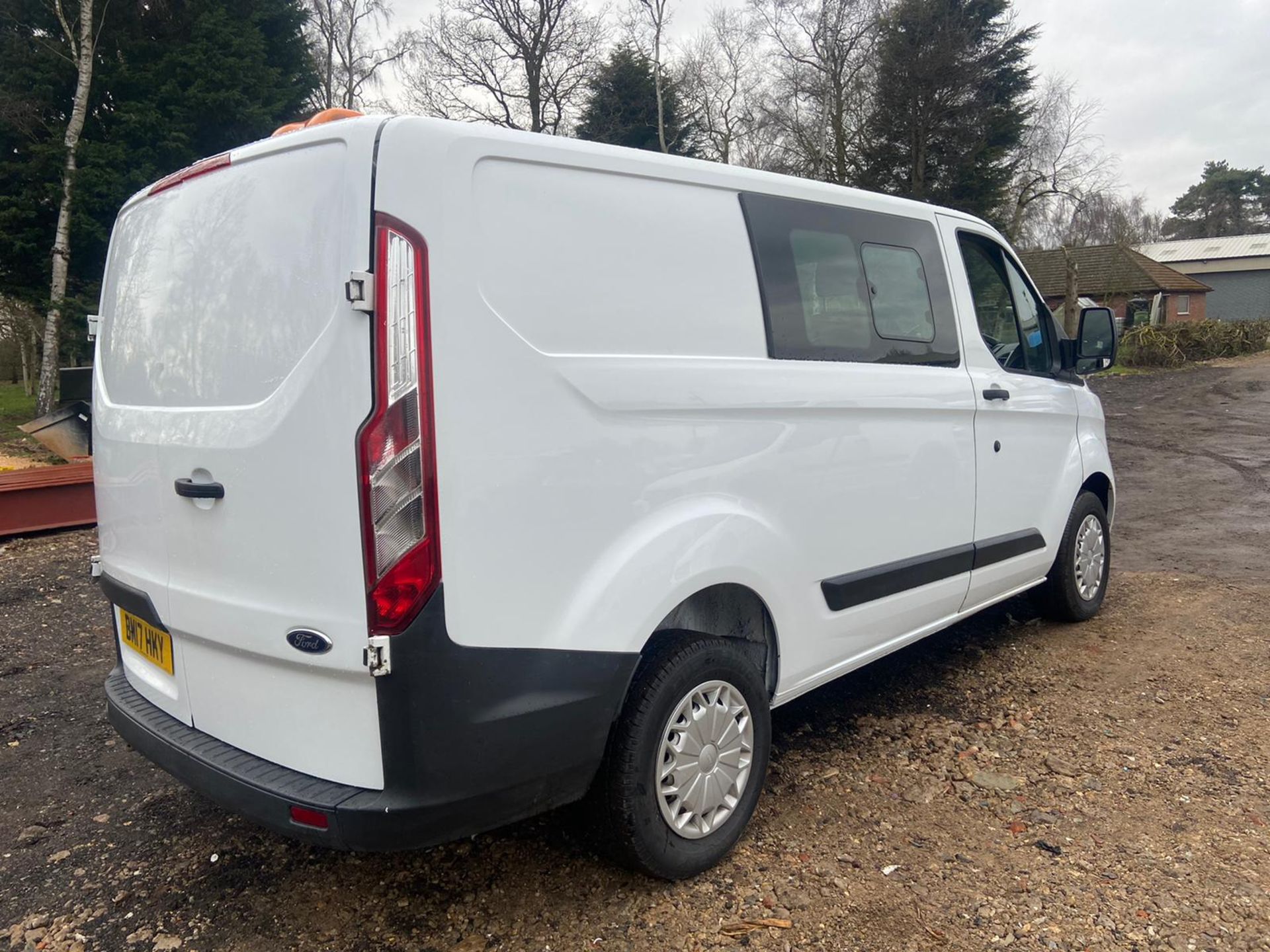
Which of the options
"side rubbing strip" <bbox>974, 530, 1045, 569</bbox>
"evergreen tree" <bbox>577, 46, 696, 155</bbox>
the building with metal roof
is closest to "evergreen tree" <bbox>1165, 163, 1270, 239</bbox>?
the building with metal roof

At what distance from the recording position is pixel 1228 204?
64.6m

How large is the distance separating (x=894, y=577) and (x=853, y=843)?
961mm

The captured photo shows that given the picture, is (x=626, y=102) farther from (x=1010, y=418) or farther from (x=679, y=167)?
(x=679, y=167)

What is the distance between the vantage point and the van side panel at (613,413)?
2.01 metres

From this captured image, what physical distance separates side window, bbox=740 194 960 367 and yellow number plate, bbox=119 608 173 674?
197 cm

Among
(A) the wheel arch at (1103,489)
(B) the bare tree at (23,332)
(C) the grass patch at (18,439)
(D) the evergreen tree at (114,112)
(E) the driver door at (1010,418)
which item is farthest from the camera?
(B) the bare tree at (23,332)

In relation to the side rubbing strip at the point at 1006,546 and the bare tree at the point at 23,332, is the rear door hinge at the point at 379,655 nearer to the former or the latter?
the side rubbing strip at the point at 1006,546

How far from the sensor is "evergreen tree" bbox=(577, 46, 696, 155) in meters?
24.9

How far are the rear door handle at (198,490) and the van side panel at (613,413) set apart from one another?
2.12ft

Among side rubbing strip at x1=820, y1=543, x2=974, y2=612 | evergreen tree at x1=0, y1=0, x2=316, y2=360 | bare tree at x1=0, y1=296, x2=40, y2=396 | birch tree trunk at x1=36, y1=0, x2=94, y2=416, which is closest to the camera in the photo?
side rubbing strip at x1=820, y1=543, x2=974, y2=612

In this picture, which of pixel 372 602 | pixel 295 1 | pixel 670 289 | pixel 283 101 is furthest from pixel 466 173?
pixel 295 1

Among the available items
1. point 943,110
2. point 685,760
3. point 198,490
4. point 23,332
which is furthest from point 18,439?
point 943,110

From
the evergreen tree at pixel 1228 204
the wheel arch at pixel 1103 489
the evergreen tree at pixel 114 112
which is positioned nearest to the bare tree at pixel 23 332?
the evergreen tree at pixel 114 112

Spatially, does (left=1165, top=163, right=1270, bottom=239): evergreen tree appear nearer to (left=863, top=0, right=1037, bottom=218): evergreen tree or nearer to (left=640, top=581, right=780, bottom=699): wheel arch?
(left=863, top=0, right=1037, bottom=218): evergreen tree
